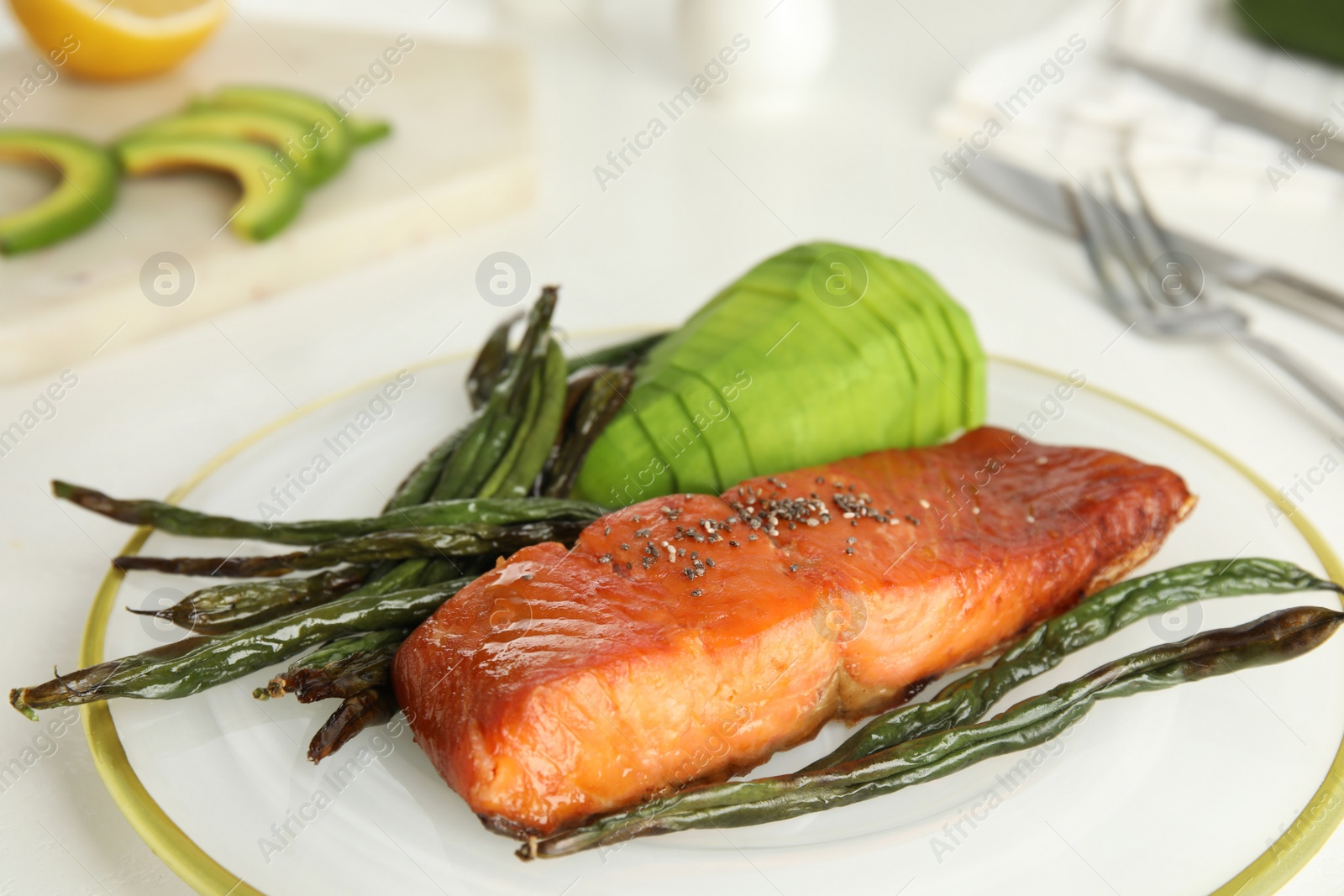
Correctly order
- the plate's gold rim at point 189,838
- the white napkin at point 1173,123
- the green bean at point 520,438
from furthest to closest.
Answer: the white napkin at point 1173,123, the green bean at point 520,438, the plate's gold rim at point 189,838

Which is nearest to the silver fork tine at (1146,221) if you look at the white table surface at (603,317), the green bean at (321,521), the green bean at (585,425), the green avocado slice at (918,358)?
the white table surface at (603,317)

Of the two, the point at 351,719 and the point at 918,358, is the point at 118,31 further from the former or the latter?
the point at 351,719

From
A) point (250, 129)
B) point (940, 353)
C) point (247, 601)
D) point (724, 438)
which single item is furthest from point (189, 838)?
point (250, 129)

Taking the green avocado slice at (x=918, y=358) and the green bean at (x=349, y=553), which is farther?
the green avocado slice at (x=918, y=358)

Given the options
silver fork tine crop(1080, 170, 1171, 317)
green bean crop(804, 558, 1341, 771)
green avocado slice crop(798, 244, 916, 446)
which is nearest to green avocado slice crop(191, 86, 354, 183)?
green avocado slice crop(798, 244, 916, 446)

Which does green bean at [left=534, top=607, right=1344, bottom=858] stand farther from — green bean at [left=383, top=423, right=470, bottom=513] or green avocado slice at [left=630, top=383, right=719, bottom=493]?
green bean at [left=383, top=423, right=470, bottom=513]

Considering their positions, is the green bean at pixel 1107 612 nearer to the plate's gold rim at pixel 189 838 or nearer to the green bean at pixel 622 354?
the plate's gold rim at pixel 189 838
